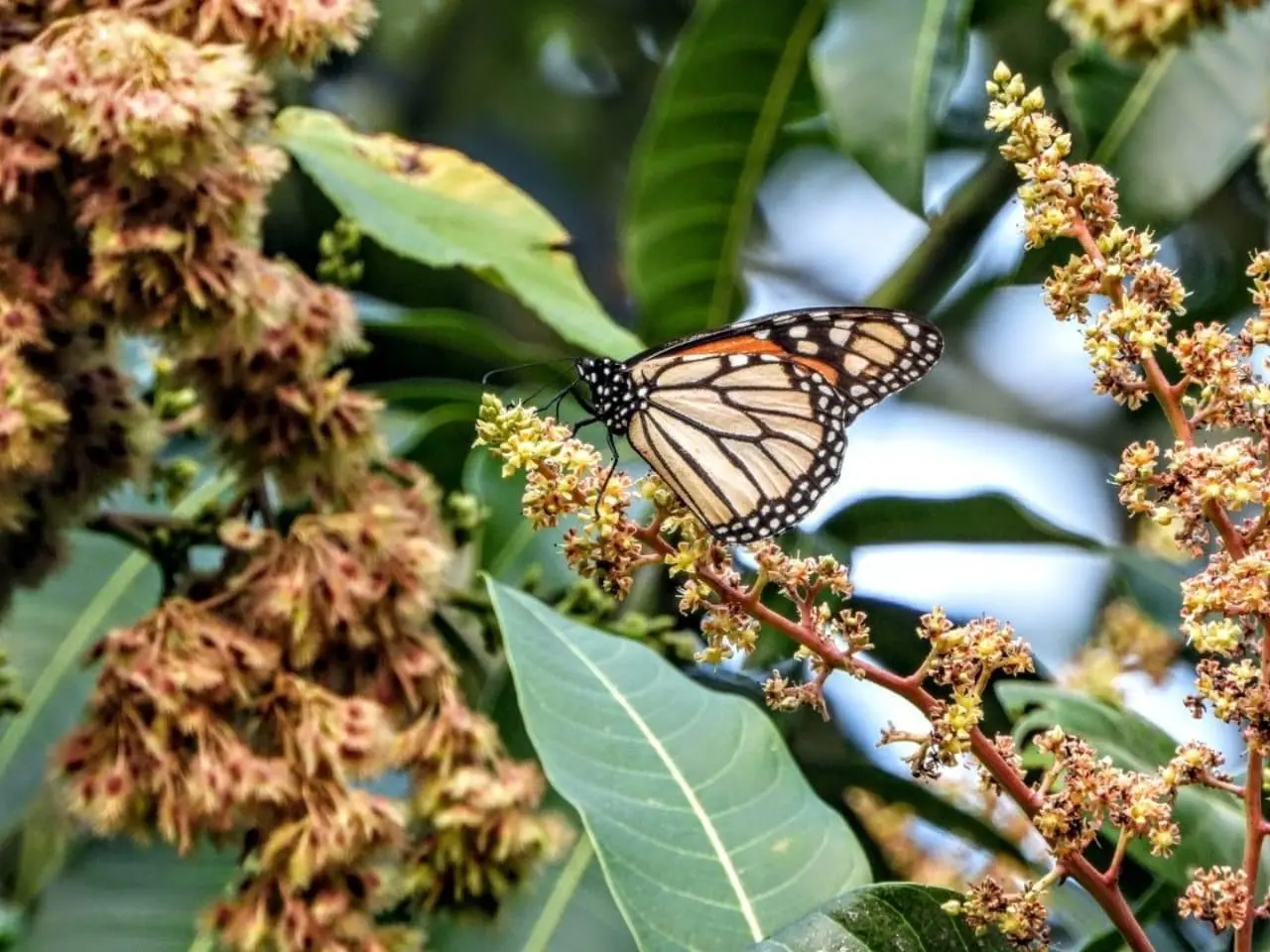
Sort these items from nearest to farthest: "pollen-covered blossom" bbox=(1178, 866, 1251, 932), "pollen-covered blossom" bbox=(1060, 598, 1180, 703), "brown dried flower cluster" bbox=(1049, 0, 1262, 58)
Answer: "brown dried flower cluster" bbox=(1049, 0, 1262, 58) → "pollen-covered blossom" bbox=(1178, 866, 1251, 932) → "pollen-covered blossom" bbox=(1060, 598, 1180, 703)

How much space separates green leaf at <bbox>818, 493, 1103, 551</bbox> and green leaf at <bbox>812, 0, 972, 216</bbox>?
328mm

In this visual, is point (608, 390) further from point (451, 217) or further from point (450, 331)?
point (450, 331)

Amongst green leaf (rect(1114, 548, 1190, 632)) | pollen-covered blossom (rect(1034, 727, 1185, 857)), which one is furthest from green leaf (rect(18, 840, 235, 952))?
green leaf (rect(1114, 548, 1190, 632))

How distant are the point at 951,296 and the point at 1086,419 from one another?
985mm

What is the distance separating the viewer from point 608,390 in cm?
138

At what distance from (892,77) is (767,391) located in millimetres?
341

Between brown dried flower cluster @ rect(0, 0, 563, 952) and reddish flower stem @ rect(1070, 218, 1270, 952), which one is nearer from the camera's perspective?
reddish flower stem @ rect(1070, 218, 1270, 952)

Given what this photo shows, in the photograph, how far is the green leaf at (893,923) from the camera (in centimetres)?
86

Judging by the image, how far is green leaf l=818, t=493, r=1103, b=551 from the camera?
1644mm

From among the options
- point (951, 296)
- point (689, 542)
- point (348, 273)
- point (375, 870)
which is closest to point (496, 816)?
point (375, 870)

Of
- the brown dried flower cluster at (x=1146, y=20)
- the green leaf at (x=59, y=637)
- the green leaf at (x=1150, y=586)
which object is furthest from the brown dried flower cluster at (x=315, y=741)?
the green leaf at (x=1150, y=586)

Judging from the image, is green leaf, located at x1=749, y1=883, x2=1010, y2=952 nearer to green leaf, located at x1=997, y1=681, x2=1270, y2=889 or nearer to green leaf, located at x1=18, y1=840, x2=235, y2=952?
green leaf, located at x1=997, y1=681, x2=1270, y2=889

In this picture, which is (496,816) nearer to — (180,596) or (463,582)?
(180,596)

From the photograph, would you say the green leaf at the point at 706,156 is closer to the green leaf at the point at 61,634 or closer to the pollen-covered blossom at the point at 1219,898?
the green leaf at the point at 61,634
